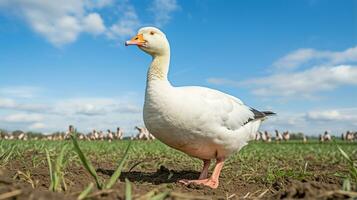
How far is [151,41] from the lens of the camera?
6441 millimetres

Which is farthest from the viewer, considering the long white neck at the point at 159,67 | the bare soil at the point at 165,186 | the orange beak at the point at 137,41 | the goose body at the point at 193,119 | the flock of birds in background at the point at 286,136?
the flock of birds in background at the point at 286,136

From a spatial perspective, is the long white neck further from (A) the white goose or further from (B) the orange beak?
(B) the orange beak

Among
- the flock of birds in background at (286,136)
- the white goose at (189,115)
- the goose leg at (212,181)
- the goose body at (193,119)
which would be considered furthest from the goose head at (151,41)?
the flock of birds in background at (286,136)

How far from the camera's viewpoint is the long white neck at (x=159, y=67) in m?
6.15

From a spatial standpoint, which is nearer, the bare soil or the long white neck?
the bare soil

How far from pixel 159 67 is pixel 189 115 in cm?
115

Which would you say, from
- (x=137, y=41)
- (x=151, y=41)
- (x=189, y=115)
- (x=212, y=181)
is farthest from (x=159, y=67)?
(x=212, y=181)

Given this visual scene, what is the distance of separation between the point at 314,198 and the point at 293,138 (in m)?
56.6

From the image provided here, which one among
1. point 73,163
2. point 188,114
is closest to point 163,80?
point 188,114

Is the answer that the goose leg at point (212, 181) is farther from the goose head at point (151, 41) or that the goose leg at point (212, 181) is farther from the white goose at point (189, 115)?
the goose head at point (151, 41)

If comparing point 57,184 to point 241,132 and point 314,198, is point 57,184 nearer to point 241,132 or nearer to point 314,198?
point 314,198

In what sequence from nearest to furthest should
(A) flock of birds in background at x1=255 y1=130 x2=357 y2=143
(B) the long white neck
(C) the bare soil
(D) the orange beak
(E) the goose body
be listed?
(C) the bare soil, (E) the goose body, (B) the long white neck, (D) the orange beak, (A) flock of birds in background at x1=255 y1=130 x2=357 y2=143

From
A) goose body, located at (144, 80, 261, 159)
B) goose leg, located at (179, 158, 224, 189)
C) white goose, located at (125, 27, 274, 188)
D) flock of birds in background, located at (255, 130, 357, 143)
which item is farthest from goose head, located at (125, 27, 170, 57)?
flock of birds in background, located at (255, 130, 357, 143)

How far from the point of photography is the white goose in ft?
18.2
